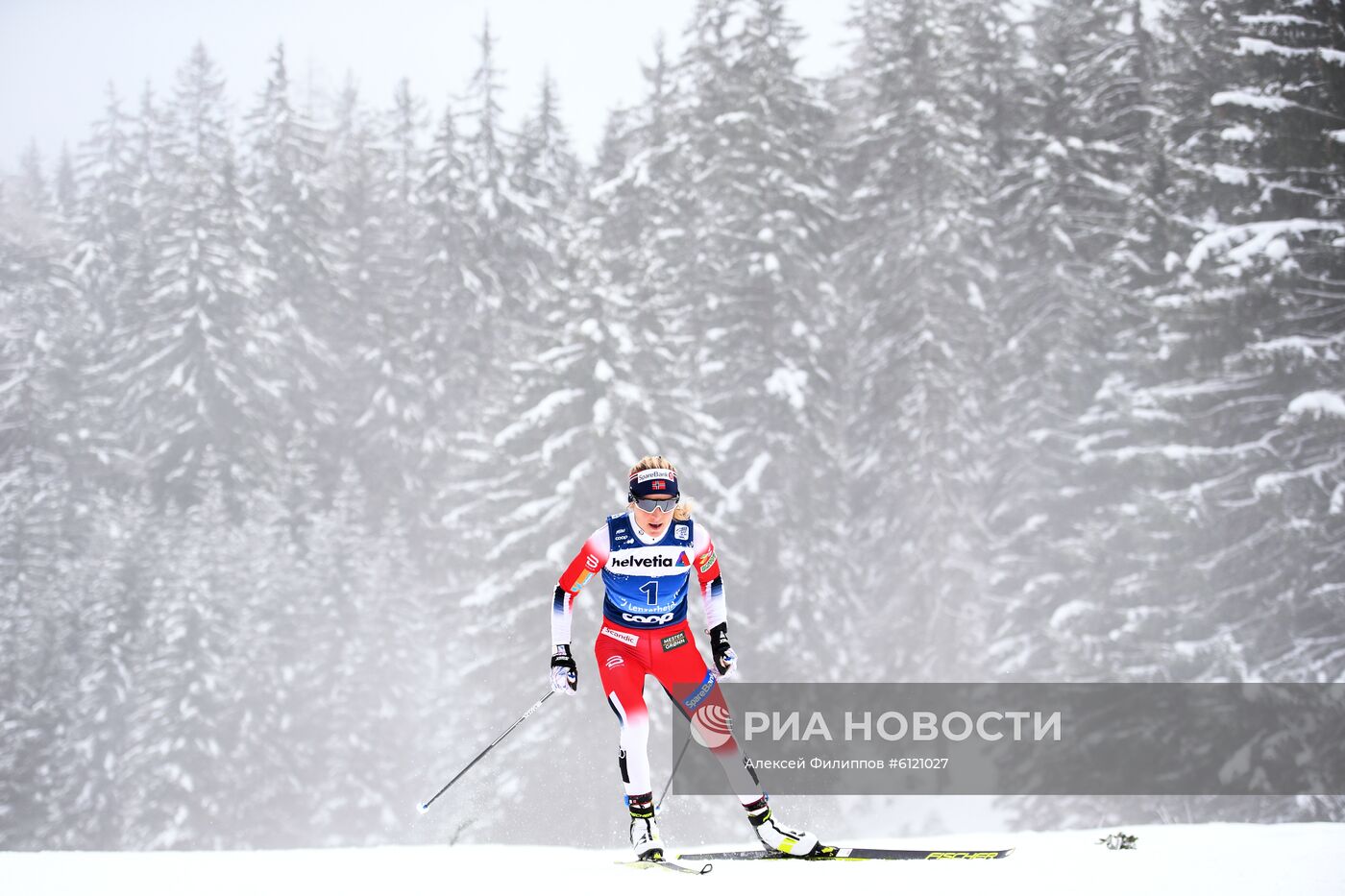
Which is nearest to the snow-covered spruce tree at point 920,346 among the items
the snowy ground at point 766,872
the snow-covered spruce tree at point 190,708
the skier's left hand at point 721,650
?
the snow-covered spruce tree at point 190,708

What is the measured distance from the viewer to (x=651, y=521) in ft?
25.1

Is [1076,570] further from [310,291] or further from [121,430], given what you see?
[121,430]

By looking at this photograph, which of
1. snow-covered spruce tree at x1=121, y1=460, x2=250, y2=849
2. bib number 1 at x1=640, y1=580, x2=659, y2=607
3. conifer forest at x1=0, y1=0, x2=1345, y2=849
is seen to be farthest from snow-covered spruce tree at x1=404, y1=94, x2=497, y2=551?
bib number 1 at x1=640, y1=580, x2=659, y2=607

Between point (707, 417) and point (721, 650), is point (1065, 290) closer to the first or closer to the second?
point (707, 417)

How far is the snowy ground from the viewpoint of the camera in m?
6.37

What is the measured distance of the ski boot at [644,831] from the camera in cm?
756

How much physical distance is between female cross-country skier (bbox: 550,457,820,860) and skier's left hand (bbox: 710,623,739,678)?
1cm

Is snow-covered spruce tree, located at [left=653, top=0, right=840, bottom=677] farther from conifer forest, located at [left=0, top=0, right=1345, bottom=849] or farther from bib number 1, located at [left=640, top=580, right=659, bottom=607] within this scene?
bib number 1, located at [left=640, top=580, right=659, bottom=607]

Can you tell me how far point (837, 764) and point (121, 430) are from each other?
1318 inches

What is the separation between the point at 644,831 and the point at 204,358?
38.7 m

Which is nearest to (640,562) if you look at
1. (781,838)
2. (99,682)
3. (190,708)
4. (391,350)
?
(781,838)

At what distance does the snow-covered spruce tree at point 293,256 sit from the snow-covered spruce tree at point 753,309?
1808 centimetres

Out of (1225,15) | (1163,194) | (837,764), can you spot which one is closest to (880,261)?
(1163,194)

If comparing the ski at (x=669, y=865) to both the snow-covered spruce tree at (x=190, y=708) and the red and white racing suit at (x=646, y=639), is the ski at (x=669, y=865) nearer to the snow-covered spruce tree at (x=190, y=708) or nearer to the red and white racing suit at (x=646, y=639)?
the red and white racing suit at (x=646, y=639)
